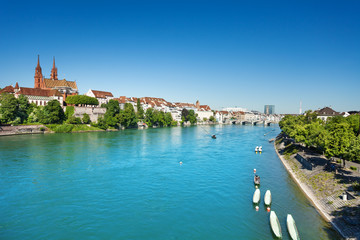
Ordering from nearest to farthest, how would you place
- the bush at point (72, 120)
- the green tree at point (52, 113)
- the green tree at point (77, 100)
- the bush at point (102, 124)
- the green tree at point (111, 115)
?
the green tree at point (52, 113)
the bush at point (72, 120)
the bush at point (102, 124)
the green tree at point (111, 115)
the green tree at point (77, 100)

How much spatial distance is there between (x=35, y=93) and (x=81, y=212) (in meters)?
70.6

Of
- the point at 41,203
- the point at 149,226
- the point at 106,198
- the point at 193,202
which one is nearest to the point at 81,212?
the point at 106,198

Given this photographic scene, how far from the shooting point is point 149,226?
1653 centimetres

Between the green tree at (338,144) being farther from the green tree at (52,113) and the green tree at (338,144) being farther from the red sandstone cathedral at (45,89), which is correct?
the red sandstone cathedral at (45,89)

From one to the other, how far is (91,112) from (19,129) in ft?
77.4

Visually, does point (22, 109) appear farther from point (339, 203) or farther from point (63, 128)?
point (339, 203)

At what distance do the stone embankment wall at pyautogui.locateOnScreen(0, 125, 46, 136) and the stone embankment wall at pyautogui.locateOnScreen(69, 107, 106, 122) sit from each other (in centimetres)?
1360

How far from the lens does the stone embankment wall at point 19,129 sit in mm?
56938

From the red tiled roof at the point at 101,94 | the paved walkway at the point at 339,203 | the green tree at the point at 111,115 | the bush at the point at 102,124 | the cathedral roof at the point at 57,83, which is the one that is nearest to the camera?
the paved walkway at the point at 339,203

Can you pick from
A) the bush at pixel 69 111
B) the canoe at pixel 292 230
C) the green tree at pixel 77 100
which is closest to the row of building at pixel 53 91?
the green tree at pixel 77 100

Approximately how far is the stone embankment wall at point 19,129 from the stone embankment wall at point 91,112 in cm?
1360

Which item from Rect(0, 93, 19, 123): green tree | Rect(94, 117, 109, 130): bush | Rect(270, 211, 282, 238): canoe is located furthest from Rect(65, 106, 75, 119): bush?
Rect(270, 211, 282, 238): canoe

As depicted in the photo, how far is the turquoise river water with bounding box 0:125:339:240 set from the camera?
1593 centimetres

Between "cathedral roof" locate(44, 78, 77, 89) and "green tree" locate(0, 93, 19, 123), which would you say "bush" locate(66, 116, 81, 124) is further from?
"cathedral roof" locate(44, 78, 77, 89)
